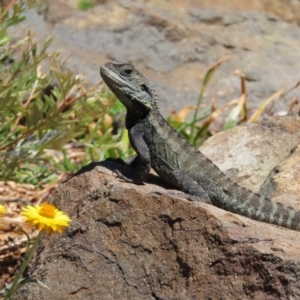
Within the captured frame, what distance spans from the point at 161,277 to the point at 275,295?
0.81 metres

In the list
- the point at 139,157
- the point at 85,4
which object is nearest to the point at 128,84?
the point at 139,157

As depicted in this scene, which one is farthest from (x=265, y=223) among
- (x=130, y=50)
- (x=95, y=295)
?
(x=130, y=50)

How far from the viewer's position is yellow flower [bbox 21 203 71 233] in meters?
3.39

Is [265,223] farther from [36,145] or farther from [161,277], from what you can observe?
[36,145]

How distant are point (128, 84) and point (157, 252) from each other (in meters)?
1.56

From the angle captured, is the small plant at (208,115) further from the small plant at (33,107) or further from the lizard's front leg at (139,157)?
the lizard's front leg at (139,157)

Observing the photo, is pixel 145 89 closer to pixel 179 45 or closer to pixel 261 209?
pixel 261 209

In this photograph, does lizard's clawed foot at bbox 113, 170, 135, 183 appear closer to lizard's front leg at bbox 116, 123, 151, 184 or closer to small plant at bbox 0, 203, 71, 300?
lizard's front leg at bbox 116, 123, 151, 184

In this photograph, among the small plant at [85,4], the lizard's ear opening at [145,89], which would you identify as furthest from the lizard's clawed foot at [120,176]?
the small plant at [85,4]

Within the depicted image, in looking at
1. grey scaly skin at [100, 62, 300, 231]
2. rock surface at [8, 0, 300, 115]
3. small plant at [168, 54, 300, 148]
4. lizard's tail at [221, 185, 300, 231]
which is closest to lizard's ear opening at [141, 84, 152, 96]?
grey scaly skin at [100, 62, 300, 231]

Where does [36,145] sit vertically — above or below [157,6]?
above

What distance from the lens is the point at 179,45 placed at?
12719mm

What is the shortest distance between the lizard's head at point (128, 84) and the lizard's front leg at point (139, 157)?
0.20m

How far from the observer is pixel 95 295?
491cm
